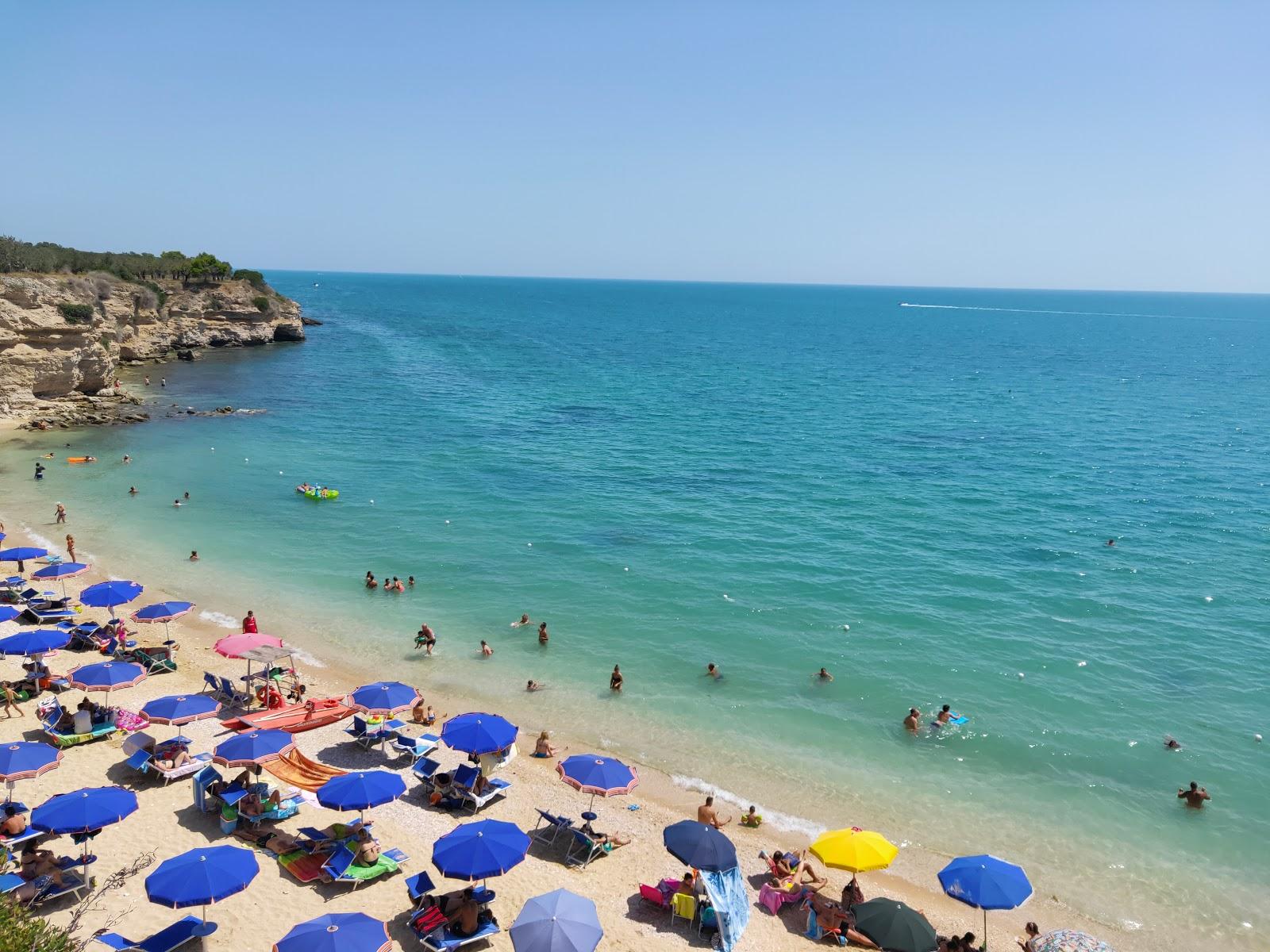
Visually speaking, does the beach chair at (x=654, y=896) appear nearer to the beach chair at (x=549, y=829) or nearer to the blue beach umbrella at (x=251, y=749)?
the beach chair at (x=549, y=829)

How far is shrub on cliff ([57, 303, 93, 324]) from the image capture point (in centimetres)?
5144

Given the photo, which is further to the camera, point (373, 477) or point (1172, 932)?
point (373, 477)

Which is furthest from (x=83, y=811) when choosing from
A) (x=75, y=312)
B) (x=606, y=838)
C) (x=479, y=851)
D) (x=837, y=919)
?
(x=75, y=312)

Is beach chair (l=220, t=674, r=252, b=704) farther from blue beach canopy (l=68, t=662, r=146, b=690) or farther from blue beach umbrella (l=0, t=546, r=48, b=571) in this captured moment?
blue beach umbrella (l=0, t=546, r=48, b=571)

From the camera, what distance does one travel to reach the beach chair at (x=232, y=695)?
70.6 ft

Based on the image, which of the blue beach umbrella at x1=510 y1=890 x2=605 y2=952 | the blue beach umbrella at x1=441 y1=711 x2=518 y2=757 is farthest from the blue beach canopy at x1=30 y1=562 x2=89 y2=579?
the blue beach umbrella at x1=510 y1=890 x2=605 y2=952

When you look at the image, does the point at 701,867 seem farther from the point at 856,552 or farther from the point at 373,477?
the point at 373,477

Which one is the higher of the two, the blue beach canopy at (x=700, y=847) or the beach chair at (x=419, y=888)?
the blue beach canopy at (x=700, y=847)

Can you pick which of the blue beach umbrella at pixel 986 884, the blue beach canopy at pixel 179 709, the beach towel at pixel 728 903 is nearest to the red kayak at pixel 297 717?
the blue beach canopy at pixel 179 709

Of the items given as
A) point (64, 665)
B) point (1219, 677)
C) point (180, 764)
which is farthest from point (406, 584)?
point (1219, 677)

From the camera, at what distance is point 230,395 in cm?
6531

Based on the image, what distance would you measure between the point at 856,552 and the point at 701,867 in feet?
70.8

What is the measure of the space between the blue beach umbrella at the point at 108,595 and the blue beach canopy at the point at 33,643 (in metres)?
1.85

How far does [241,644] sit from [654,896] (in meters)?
13.0
